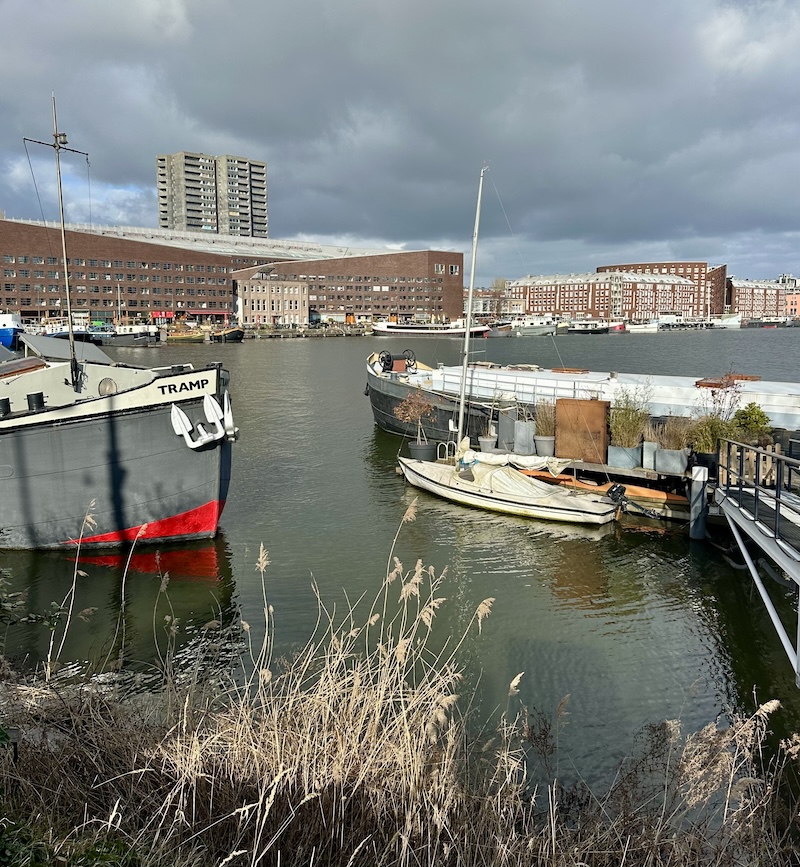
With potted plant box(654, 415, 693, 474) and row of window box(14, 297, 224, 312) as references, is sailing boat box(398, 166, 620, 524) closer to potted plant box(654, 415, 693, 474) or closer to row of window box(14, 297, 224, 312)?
potted plant box(654, 415, 693, 474)

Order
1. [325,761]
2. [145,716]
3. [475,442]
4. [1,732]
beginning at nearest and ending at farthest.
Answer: [1,732] < [325,761] < [145,716] < [475,442]

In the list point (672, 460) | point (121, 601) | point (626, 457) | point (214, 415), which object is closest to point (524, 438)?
point (626, 457)

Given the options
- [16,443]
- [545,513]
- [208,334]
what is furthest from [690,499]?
[208,334]

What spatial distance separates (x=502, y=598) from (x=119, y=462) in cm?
748

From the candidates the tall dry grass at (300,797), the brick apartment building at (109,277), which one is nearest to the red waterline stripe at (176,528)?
the tall dry grass at (300,797)

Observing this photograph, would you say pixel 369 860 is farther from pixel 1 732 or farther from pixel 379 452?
pixel 379 452

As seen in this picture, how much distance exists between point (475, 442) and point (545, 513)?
21.8 ft

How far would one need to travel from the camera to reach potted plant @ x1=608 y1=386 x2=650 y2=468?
55.2ft

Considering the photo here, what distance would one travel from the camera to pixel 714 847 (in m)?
4.22

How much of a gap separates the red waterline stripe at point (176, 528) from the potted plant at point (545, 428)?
841cm

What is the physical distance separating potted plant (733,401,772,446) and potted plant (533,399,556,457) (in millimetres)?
4394

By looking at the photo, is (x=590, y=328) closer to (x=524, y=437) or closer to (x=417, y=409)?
(x=417, y=409)

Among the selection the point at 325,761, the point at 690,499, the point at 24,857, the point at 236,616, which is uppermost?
the point at 24,857

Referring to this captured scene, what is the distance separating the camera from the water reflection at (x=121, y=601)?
32.0ft
